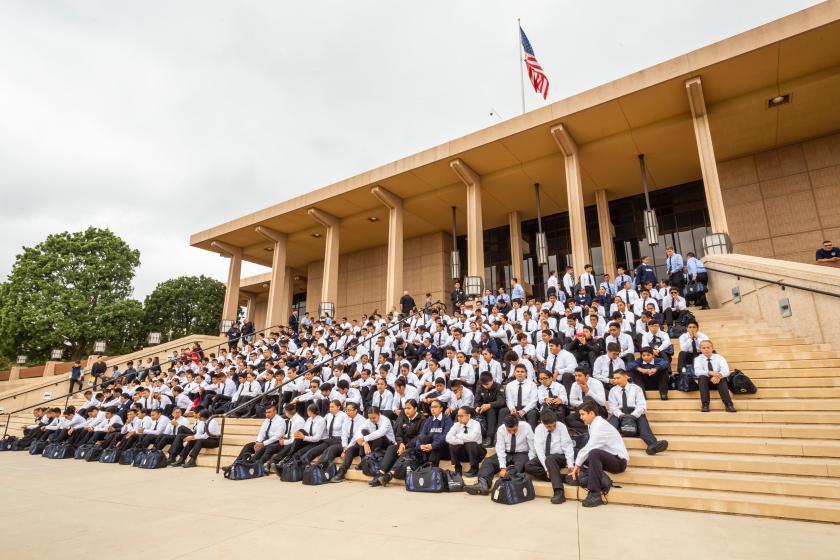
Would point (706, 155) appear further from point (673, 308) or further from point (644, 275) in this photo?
point (673, 308)

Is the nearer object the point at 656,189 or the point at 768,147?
the point at 768,147

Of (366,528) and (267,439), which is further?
(267,439)

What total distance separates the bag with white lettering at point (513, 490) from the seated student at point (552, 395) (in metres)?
1.60

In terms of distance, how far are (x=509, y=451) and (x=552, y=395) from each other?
4.68 feet

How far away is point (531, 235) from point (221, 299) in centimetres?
2969

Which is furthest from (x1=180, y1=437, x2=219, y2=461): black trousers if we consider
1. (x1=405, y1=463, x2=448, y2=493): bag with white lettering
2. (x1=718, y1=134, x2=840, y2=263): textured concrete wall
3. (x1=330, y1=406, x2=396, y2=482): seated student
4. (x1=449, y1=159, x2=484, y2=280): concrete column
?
(x1=718, y1=134, x2=840, y2=263): textured concrete wall

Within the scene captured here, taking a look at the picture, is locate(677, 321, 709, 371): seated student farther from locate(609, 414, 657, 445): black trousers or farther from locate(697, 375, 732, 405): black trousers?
locate(609, 414, 657, 445): black trousers

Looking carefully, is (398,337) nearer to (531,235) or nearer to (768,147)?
(531,235)

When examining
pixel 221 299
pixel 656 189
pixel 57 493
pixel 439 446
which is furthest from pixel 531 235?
pixel 221 299

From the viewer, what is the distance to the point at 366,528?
4.26 meters

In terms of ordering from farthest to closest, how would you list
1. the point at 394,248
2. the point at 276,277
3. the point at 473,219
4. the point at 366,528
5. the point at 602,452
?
1. the point at 276,277
2. the point at 394,248
3. the point at 473,219
4. the point at 602,452
5. the point at 366,528

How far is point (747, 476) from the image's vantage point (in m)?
4.89

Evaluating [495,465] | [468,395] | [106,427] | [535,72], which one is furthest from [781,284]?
[106,427]

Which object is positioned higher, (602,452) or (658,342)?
→ (658,342)
